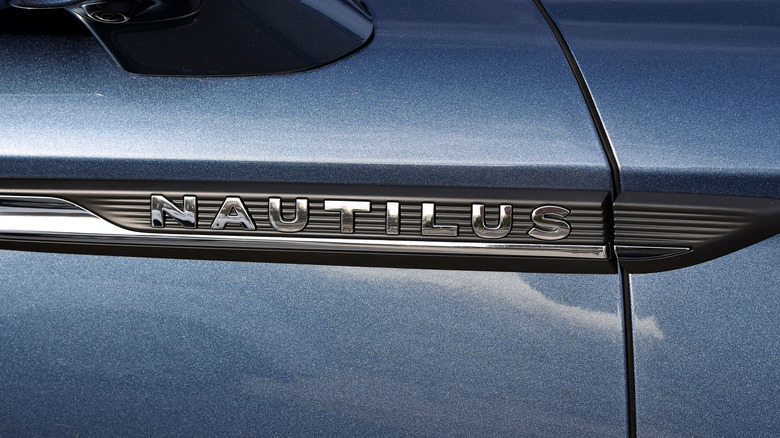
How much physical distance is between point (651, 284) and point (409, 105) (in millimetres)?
379

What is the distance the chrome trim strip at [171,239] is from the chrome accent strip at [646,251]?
0.02 m

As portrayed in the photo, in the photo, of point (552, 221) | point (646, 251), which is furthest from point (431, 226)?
point (646, 251)

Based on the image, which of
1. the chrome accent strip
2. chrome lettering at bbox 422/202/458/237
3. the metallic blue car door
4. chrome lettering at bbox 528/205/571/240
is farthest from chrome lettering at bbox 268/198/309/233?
the chrome accent strip

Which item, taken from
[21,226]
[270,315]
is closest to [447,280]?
[270,315]

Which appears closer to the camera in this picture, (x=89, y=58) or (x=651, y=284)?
(x=651, y=284)

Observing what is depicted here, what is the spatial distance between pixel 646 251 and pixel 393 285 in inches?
12.5

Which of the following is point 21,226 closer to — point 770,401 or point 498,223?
point 498,223

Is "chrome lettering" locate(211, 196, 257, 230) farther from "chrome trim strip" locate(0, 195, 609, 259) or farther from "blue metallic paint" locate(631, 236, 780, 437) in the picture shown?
"blue metallic paint" locate(631, 236, 780, 437)

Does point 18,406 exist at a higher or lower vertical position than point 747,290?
lower

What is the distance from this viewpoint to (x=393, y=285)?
3.29ft

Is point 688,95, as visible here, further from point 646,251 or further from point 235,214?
point 235,214

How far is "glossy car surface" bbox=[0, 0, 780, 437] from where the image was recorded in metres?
0.98

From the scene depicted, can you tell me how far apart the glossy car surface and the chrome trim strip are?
2 centimetres

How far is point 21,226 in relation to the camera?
3.45ft
